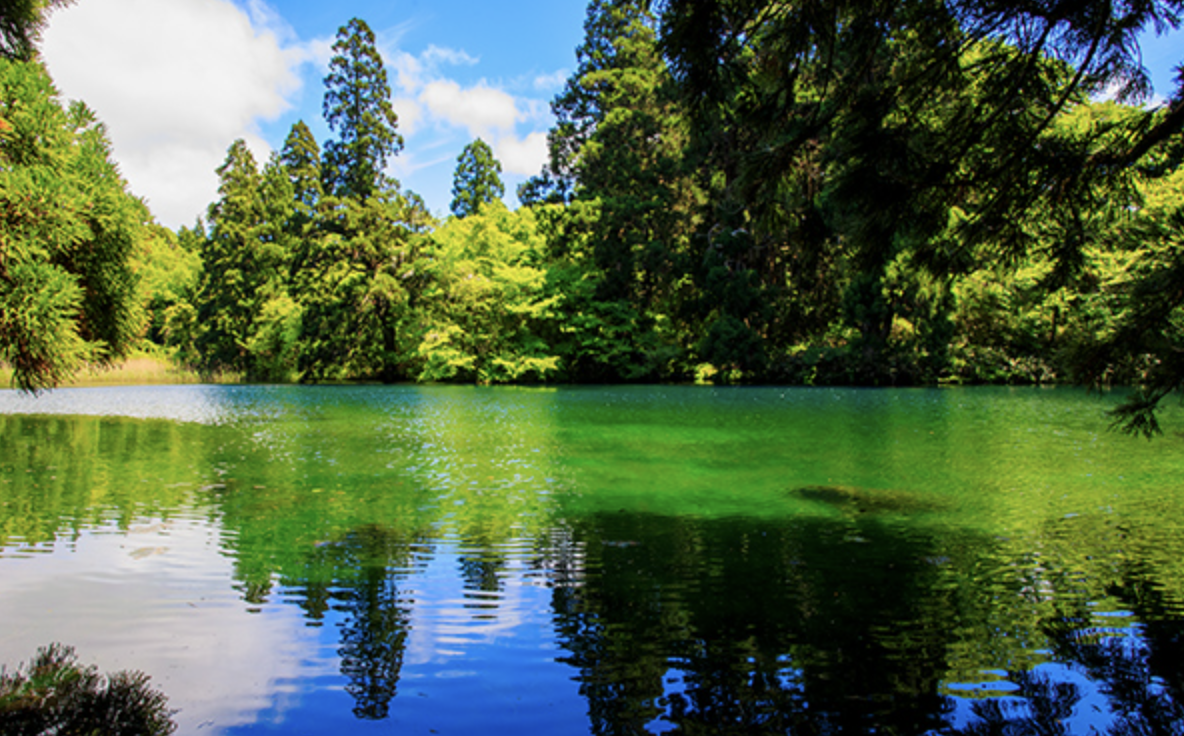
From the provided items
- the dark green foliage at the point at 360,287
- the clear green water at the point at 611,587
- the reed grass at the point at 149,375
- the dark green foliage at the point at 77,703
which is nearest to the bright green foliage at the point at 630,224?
the dark green foliage at the point at 360,287

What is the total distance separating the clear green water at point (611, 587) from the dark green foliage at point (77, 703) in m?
0.13

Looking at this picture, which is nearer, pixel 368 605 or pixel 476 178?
pixel 368 605

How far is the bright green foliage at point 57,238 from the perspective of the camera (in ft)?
17.1

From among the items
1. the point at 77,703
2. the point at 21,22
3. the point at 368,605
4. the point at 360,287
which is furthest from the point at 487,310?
the point at 77,703

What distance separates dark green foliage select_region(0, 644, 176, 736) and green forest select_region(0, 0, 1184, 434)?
3347 millimetres

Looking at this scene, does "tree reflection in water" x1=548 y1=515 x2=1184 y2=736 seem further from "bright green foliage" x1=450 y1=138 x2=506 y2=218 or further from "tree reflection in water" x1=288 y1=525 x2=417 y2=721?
"bright green foliage" x1=450 y1=138 x2=506 y2=218

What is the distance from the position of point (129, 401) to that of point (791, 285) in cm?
2637

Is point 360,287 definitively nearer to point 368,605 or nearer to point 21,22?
point 21,22

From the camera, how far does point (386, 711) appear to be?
8.65ft

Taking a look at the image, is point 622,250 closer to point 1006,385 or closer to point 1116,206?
point 1006,385

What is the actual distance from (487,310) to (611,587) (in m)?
30.9

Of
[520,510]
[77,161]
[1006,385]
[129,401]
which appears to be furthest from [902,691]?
[1006,385]

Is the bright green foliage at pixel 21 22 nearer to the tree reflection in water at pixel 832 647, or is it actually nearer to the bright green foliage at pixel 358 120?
the tree reflection in water at pixel 832 647

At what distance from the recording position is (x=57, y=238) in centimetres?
579
